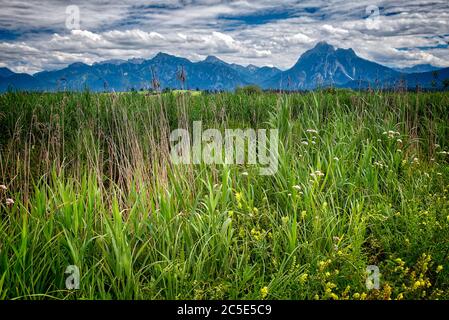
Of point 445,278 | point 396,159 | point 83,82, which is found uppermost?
point 83,82

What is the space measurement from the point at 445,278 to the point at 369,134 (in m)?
3.50

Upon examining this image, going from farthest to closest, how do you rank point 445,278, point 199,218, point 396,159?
point 396,159
point 199,218
point 445,278

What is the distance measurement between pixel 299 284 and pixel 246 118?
5.98m

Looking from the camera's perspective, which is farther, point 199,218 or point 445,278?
point 199,218

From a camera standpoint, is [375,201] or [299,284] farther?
[375,201]

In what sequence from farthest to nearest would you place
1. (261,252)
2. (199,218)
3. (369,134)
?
(369,134)
(199,218)
(261,252)

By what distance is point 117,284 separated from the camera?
2857mm

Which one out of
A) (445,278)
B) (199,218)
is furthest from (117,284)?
(445,278)

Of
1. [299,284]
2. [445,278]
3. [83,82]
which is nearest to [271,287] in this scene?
[299,284]

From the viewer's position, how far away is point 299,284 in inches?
112
